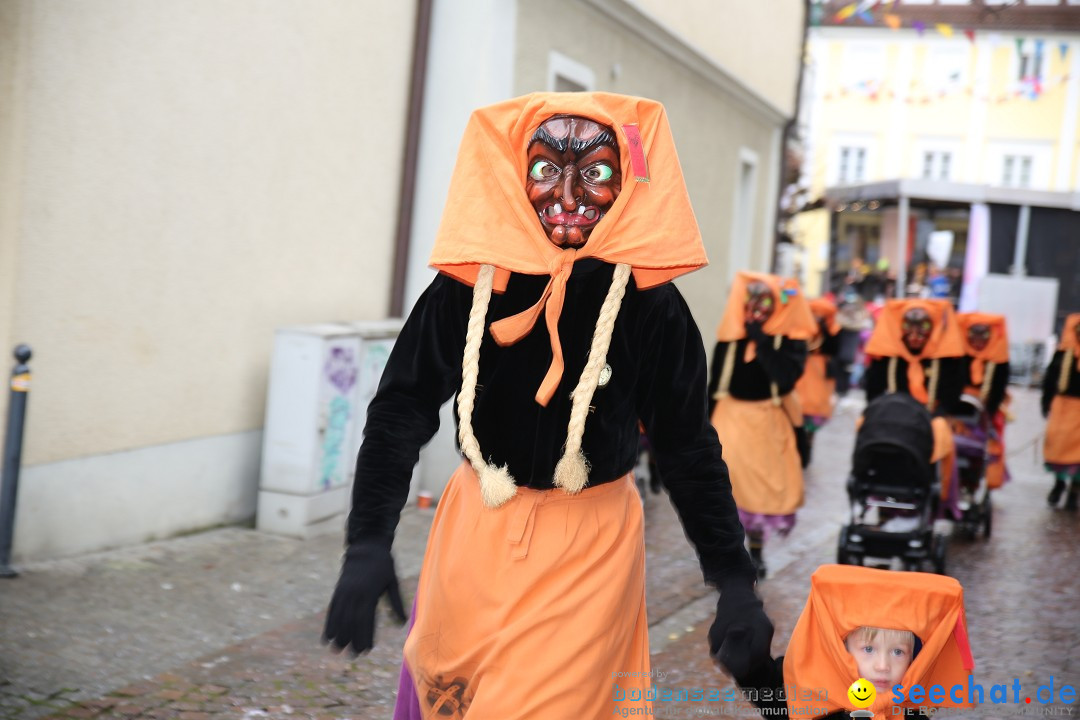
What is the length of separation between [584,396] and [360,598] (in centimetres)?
68

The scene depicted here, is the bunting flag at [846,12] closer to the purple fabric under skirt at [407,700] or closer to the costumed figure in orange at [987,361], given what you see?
the costumed figure in orange at [987,361]

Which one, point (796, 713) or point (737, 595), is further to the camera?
point (796, 713)

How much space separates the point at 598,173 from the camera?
2.89 metres

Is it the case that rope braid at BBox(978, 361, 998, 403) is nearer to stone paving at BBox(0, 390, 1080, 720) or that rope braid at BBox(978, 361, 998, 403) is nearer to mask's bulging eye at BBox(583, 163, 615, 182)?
stone paving at BBox(0, 390, 1080, 720)

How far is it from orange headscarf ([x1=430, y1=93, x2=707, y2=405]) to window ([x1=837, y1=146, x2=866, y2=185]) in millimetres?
41337

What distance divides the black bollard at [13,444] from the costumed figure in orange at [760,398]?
13.6 feet

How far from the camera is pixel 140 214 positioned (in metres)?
6.61

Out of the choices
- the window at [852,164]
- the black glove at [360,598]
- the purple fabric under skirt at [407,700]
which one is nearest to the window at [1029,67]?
the window at [852,164]

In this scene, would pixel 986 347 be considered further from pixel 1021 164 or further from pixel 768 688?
pixel 1021 164

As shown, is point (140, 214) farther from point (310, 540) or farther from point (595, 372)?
point (595, 372)

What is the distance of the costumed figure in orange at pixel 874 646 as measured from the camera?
329 centimetres

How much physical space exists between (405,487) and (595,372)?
54 cm

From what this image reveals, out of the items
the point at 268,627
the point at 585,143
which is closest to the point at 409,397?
the point at 585,143

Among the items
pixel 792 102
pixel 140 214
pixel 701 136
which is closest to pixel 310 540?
pixel 140 214
